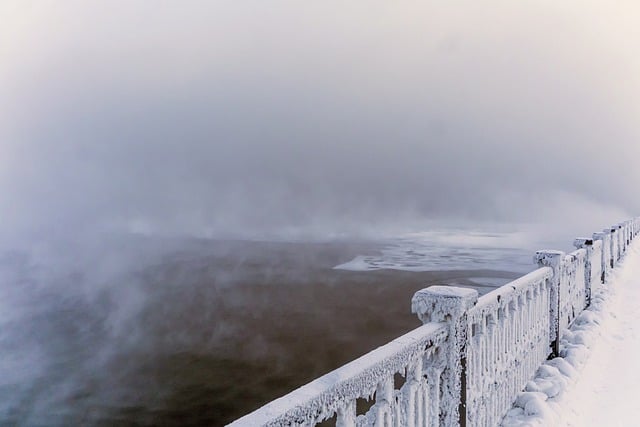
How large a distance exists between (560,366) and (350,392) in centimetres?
475

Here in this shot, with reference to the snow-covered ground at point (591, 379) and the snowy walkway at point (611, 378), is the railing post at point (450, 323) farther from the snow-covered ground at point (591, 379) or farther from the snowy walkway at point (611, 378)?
the snowy walkway at point (611, 378)

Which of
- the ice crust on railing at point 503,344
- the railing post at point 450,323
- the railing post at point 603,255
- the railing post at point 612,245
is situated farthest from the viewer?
the railing post at point 612,245

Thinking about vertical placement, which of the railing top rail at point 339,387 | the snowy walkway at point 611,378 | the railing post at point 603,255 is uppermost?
the railing top rail at point 339,387

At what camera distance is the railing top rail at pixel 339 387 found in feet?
4.61

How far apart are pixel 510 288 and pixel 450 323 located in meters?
1.52

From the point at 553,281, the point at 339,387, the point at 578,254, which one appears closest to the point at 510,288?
the point at 553,281

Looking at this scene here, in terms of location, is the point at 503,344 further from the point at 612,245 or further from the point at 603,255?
the point at 612,245

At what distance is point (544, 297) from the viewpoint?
5438 millimetres

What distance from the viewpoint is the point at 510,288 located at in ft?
13.1

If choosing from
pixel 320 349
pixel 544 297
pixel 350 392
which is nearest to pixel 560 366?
pixel 544 297

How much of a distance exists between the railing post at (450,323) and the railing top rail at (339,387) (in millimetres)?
335

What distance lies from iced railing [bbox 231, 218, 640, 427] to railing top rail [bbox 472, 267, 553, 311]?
0.01 m

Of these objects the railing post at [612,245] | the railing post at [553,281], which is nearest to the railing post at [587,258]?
the railing post at [553,281]

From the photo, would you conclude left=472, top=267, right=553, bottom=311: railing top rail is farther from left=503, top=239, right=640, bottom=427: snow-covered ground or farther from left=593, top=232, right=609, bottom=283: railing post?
left=593, top=232, right=609, bottom=283: railing post
